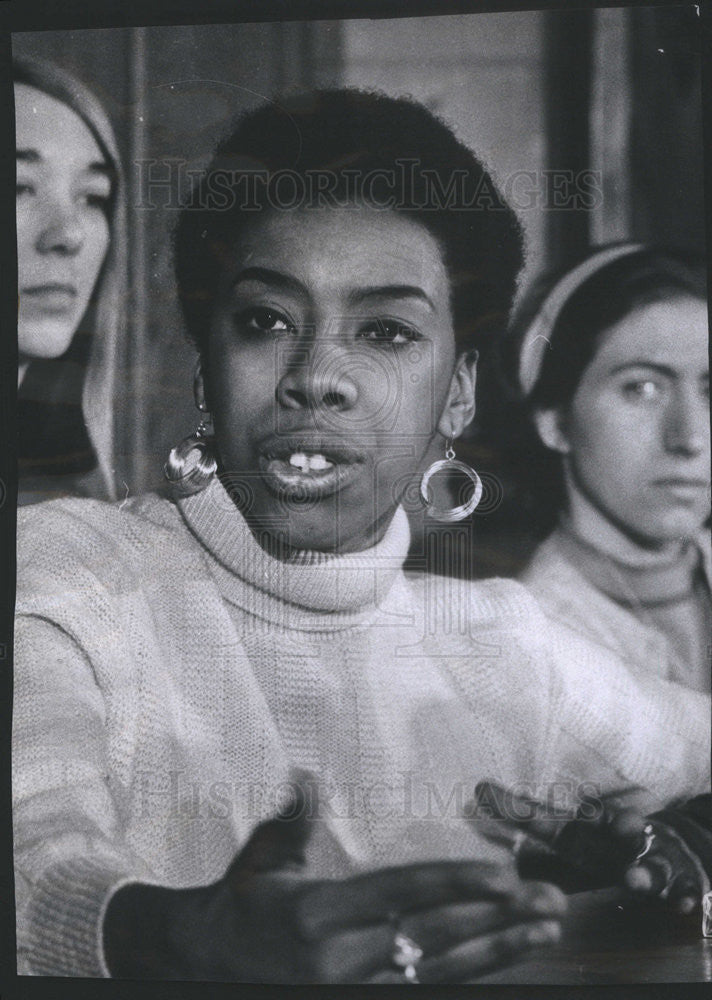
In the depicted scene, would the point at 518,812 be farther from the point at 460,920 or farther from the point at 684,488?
the point at 684,488

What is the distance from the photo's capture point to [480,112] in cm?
185

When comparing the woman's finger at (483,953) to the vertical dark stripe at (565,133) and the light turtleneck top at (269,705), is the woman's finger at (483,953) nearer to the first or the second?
the light turtleneck top at (269,705)

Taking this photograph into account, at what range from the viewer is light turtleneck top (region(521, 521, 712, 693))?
1841 mm

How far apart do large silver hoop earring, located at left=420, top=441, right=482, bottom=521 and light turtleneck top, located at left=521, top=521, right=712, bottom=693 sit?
0.16m

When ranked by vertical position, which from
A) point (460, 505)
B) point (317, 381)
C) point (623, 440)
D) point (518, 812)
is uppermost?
point (317, 381)

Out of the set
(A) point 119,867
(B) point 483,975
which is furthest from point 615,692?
(A) point 119,867

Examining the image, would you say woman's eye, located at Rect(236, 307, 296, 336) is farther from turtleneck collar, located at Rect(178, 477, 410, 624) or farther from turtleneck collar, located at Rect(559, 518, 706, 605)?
turtleneck collar, located at Rect(559, 518, 706, 605)

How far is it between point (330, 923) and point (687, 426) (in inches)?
44.8

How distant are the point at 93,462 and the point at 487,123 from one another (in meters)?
0.99

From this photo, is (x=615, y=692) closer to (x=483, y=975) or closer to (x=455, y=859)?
(x=455, y=859)

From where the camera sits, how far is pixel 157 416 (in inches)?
73.4

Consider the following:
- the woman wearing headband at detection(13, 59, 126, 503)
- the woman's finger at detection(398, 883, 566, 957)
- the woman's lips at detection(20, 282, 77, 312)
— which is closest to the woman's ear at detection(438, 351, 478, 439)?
the woman wearing headband at detection(13, 59, 126, 503)

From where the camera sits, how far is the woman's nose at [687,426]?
184 centimetres

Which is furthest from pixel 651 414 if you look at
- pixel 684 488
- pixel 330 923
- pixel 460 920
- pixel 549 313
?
pixel 330 923
